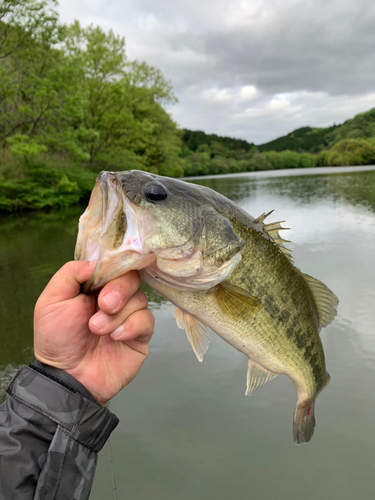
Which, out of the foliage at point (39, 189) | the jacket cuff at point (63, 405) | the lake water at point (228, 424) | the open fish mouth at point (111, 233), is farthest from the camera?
the foliage at point (39, 189)

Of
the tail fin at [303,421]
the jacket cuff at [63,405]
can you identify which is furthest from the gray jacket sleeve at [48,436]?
the tail fin at [303,421]

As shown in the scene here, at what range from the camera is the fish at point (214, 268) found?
1231 mm

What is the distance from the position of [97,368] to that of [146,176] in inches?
37.8

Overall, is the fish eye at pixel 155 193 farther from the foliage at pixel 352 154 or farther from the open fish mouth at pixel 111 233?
the foliage at pixel 352 154

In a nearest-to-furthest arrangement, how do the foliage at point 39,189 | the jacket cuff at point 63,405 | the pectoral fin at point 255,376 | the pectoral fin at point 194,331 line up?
the jacket cuff at point 63,405 → the pectoral fin at point 194,331 → the pectoral fin at point 255,376 → the foliage at point 39,189

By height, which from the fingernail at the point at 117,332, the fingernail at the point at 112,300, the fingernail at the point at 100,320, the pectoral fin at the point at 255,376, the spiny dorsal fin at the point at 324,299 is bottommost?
the pectoral fin at the point at 255,376

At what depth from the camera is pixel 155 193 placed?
1.33 metres

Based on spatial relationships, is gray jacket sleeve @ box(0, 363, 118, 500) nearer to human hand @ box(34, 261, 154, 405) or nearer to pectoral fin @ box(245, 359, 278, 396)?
human hand @ box(34, 261, 154, 405)

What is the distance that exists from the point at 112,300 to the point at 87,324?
28 cm

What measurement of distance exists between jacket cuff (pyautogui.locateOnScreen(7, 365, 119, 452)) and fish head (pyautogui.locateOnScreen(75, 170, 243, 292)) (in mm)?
462

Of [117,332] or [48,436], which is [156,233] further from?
[48,436]

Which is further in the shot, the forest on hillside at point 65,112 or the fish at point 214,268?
the forest on hillside at point 65,112

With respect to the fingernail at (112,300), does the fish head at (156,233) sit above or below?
above

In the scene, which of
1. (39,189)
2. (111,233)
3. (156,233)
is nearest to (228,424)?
(156,233)
